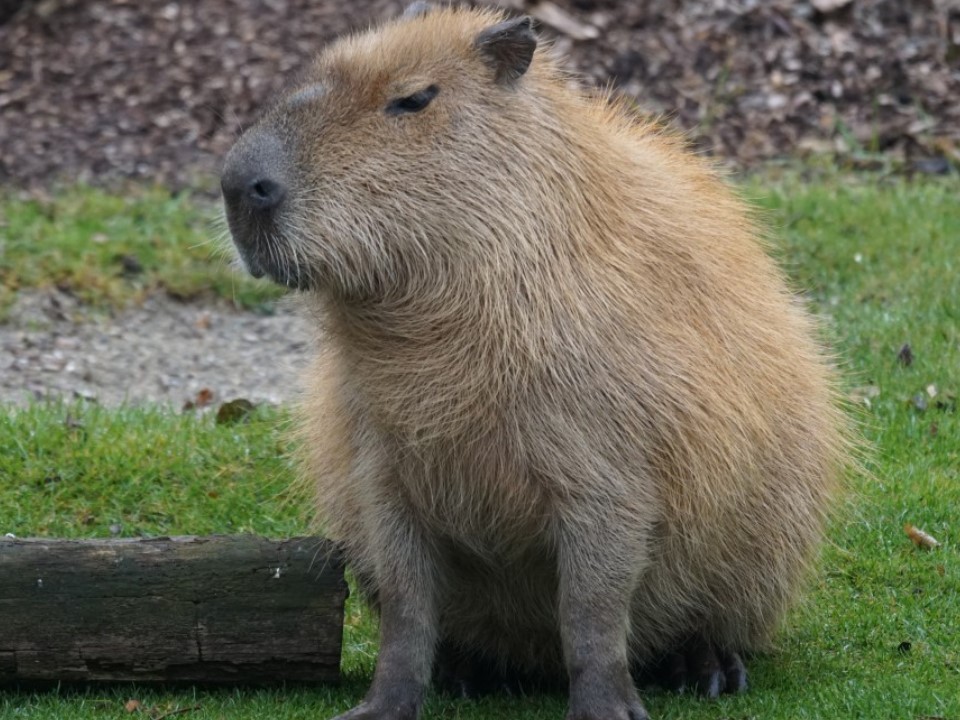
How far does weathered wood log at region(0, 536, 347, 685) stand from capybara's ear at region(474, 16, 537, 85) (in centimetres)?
137

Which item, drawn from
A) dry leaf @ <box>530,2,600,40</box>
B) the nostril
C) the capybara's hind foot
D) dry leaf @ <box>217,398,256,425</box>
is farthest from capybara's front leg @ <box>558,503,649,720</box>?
dry leaf @ <box>530,2,600,40</box>

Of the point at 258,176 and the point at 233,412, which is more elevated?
the point at 258,176

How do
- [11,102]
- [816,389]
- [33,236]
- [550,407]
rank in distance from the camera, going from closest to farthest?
[550,407], [816,389], [33,236], [11,102]

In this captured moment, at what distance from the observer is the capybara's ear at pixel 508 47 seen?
12.6 feet

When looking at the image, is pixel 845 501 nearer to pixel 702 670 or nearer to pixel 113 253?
pixel 702 670

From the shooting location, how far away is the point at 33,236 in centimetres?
805

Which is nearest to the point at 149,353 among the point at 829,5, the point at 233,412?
the point at 233,412

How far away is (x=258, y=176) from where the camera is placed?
12.1 ft

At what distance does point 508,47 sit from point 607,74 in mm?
5996

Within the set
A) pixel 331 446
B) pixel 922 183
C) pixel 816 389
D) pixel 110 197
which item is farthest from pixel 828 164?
pixel 331 446

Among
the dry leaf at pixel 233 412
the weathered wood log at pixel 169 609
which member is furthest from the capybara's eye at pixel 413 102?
the dry leaf at pixel 233 412

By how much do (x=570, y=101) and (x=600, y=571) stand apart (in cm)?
119

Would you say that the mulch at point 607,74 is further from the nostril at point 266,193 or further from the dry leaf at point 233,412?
the nostril at point 266,193

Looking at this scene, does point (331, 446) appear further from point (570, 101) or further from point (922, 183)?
point (922, 183)
